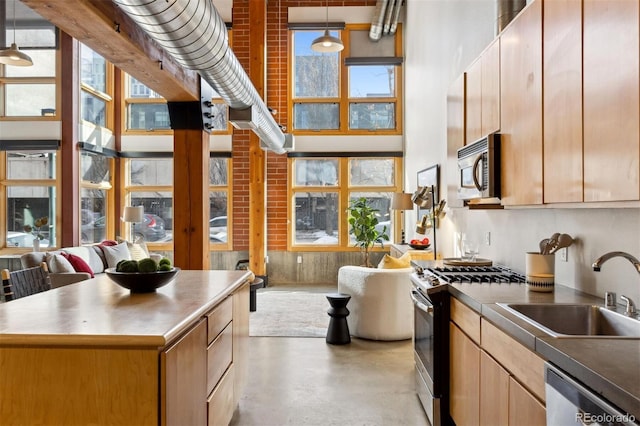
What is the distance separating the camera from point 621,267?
2.08 meters

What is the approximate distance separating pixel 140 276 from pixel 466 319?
1.75 meters

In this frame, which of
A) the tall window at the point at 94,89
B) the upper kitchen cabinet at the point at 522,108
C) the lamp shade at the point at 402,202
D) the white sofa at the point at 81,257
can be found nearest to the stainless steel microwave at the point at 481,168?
the upper kitchen cabinet at the point at 522,108

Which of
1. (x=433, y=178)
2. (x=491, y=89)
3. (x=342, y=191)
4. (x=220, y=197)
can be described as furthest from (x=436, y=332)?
(x=220, y=197)

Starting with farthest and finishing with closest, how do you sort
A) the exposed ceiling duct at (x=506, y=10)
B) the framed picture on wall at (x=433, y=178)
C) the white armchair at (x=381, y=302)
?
1. the framed picture on wall at (x=433, y=178)
2. the white armchair at (x=381, y=302)
3. the exposed ceiling duct at (x=506, y=10)

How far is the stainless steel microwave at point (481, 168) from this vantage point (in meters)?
2.69

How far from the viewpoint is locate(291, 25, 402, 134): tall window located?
8.71 meters

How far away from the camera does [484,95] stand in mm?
2943

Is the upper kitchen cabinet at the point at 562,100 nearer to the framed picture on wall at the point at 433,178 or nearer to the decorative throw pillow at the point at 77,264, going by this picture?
the framed picture on wall at the point at 433,178

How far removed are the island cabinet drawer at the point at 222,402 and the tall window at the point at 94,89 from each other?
6807mm

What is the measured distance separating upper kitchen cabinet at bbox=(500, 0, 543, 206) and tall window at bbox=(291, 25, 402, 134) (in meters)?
6.15

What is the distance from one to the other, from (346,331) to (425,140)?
3289 mm

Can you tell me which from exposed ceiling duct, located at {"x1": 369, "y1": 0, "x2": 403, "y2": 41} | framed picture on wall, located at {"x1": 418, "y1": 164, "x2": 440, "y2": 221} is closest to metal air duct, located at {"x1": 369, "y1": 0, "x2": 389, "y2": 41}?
exposed ceiling duct, located at {"x1": 369, "y1": 0, "x2": 403, "y2": 41}

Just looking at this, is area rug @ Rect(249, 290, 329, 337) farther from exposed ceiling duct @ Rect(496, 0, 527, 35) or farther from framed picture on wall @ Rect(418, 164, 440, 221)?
exposed ceiling duct @ Rect(496, 0, 527, 35)

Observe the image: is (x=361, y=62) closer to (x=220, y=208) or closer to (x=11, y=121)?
(x=220, y=208)
